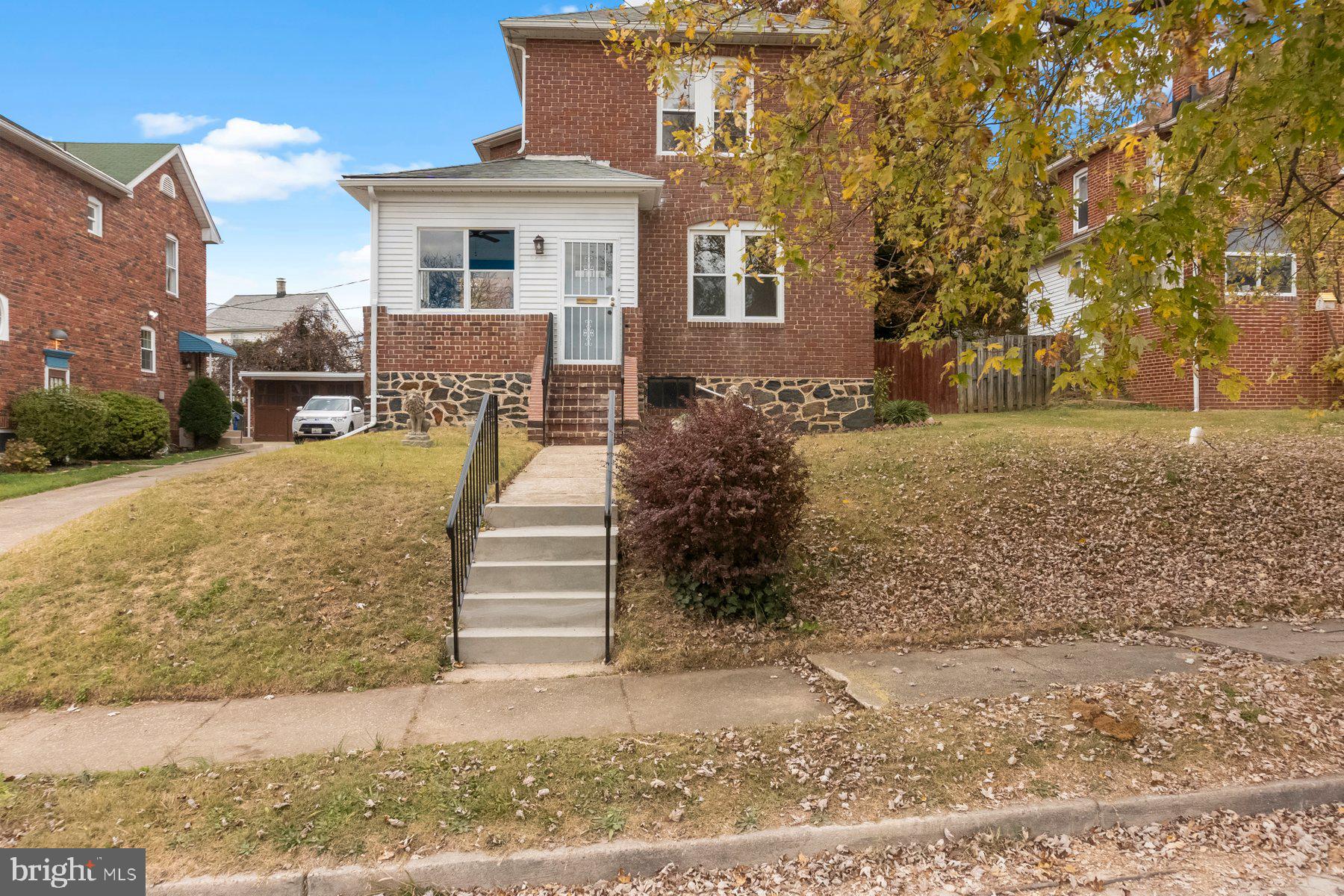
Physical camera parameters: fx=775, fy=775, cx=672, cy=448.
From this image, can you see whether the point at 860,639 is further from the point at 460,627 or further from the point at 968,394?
the point at 968,394

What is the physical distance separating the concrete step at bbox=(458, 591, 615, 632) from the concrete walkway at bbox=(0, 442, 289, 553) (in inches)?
225

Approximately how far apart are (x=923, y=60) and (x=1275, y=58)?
2066 mm

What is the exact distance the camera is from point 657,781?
3773 mm

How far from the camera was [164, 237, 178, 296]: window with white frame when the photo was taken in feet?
76.8

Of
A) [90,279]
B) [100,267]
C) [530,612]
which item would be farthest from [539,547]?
[100,267]

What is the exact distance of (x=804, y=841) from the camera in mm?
3428

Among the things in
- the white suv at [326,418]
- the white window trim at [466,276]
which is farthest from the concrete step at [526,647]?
the white suv at [326,418]

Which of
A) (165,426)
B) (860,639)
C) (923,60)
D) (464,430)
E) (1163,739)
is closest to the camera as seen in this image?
(1163,739)

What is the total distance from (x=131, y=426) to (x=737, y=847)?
2068cm

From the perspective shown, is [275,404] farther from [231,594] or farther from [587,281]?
[231,594]

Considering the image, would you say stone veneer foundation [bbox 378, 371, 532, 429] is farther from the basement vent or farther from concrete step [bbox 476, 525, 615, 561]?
concrete step [bbox 476, 525, 615, 561]

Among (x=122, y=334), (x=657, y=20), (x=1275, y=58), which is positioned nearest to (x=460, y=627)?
(x=657, y=20)

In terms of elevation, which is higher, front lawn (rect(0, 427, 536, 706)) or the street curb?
front lawn (rect(0, 427, 536, 706))

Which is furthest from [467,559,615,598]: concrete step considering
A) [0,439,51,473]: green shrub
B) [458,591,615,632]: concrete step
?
[0,439,51,473]: green shrub
